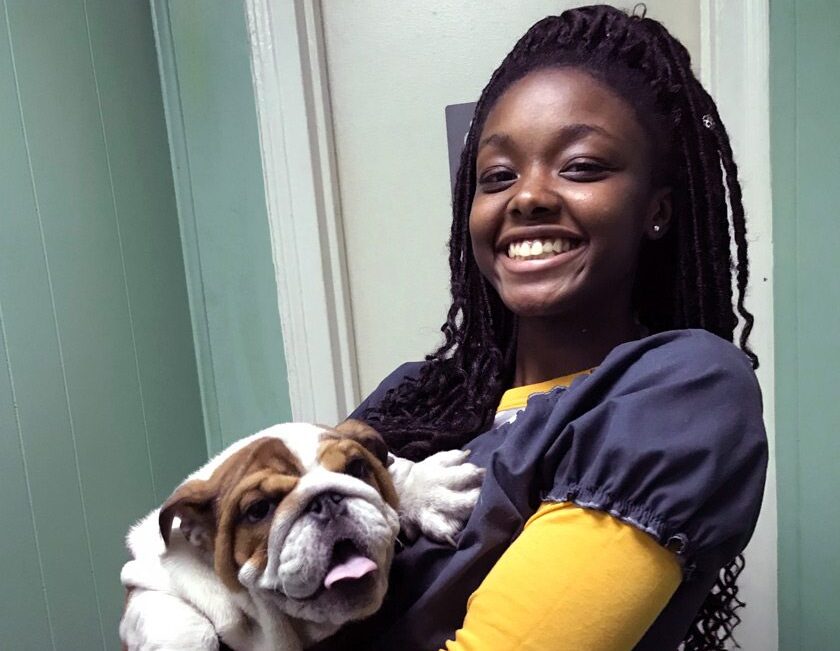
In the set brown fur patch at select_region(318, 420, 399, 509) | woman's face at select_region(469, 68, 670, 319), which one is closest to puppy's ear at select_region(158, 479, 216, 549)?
brown fur patch at select_region(318, 420, 399, 509)

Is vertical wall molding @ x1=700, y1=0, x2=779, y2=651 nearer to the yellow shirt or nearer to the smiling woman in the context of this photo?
the smiling woman

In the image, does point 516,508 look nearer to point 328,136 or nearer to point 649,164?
point 649,164

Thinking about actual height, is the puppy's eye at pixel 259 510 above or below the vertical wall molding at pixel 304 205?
below

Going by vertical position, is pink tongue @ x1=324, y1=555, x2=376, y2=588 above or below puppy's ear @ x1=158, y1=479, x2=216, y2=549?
below

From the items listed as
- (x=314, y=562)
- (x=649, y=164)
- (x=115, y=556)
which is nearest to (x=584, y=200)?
(x=649, y=164)

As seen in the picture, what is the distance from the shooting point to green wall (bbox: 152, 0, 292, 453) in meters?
1.54

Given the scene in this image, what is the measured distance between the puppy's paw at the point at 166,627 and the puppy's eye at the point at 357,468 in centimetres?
22

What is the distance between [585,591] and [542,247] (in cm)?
40

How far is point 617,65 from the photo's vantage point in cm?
84

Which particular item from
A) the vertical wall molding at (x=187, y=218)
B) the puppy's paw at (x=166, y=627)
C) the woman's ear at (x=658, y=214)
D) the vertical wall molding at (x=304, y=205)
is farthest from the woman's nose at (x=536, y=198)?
the vertical wall molding at (x=187, y=218)

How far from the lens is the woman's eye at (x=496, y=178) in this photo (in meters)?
0.87

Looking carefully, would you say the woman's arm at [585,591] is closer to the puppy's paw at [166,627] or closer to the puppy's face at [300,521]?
the puppy's face at [300,521]

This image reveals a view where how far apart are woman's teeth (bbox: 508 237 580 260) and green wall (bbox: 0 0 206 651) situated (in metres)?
0.90

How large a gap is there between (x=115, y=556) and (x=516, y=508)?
1023mm
